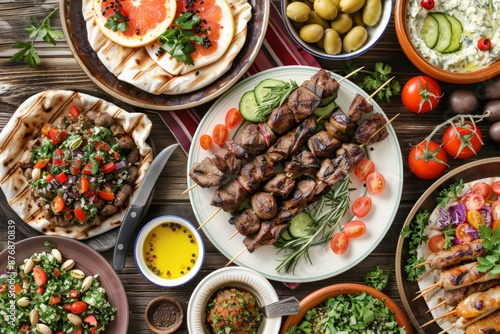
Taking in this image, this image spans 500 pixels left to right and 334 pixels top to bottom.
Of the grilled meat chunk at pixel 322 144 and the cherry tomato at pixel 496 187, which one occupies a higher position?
the grilled meat chunk at pixel 322 144

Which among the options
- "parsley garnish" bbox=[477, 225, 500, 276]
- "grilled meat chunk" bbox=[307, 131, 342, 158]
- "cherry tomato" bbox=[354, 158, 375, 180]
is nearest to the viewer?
"parsley garnish" bbox=[477, 225, 500, 276]

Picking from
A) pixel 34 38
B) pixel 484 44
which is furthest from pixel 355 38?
pixel 34 38

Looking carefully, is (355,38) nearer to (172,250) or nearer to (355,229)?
(355,229)

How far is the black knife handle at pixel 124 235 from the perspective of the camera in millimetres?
3811

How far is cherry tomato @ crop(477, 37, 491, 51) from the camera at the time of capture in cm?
376

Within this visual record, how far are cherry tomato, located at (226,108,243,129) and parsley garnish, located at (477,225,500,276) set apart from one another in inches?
77.5

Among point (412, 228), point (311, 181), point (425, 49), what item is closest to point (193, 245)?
point (311, 181)

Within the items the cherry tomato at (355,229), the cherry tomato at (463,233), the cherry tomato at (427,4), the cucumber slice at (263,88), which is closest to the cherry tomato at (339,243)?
the cherry tomato at (355,229)

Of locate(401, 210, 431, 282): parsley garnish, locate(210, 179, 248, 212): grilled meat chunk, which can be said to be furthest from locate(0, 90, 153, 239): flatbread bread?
locate(401, 210, 431, 282): parsley garnish

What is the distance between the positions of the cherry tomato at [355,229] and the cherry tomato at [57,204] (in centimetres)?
214

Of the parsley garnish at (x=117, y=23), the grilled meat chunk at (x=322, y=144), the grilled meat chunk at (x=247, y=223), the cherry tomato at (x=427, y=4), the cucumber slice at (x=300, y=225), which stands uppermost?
the parsley garnish at (x=117, y=23)

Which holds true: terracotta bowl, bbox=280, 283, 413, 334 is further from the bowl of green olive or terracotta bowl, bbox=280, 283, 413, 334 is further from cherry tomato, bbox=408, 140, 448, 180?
the bowl of green olive

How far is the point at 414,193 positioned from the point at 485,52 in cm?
122

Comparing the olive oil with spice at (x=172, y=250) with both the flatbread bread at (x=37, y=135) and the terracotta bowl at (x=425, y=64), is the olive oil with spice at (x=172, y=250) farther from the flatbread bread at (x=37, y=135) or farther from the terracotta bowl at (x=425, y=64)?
the terracotta bowl at (x=425, y=64)
